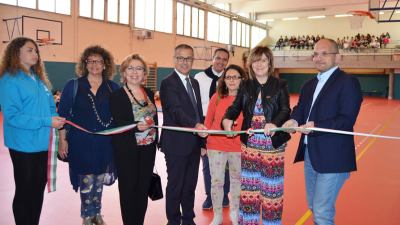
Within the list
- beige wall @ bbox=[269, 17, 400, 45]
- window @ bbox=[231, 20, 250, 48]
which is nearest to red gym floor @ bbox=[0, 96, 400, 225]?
window @ bbox=[231, 20, 250, 48]

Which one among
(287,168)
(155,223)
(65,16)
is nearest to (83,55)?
(155,223)

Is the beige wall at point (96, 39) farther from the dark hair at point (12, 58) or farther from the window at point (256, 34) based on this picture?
the dark hair at point (12, 58)

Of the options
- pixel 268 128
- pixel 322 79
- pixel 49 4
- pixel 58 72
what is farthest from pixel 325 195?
pixel 49 4

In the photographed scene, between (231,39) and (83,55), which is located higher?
(231,39)

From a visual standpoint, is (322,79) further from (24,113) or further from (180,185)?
(24,113)

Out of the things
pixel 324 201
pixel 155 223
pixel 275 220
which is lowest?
pixel 155 223

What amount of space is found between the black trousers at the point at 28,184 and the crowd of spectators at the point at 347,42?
2954cm

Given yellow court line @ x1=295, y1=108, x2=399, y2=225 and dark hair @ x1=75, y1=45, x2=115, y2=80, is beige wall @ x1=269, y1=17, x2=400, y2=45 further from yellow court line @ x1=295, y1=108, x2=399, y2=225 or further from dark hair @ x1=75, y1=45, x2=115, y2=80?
dark hair @ x1=75, y1=45, x2=115, y2=80

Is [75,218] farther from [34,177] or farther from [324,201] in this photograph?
[324,201]

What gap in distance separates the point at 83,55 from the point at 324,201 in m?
2.68

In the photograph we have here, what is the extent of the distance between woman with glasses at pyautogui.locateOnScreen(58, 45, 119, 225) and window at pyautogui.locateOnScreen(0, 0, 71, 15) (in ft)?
45.6

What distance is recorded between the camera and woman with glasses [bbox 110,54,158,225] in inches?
132

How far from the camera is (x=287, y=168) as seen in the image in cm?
662

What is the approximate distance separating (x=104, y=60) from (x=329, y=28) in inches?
1352
